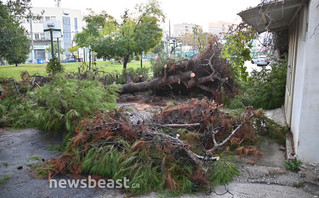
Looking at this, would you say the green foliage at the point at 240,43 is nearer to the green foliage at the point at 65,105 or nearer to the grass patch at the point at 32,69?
the green foliage at the point at 65,105

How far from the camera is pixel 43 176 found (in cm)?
441

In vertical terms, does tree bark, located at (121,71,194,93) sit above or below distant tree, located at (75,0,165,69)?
below

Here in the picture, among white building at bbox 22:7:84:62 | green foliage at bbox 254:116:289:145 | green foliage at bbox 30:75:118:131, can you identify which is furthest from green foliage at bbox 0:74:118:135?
white building at bbox 22:7:84:62

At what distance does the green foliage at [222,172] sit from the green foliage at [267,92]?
470 centimetres

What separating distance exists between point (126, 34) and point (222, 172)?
13.0m

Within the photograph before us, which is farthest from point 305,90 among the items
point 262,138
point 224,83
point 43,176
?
point 224,83

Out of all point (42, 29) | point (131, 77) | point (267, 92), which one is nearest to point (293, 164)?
point (267, 92)

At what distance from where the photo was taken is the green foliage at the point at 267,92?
8922 millimetres

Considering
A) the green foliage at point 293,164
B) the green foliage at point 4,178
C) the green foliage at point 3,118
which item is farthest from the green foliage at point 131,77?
the green foliage at point 293,164

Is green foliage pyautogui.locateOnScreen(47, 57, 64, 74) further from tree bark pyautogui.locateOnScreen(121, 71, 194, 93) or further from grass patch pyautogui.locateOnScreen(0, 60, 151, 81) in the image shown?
tree bark pyautogui.locateOnScreen(121, 71, 194, 93)

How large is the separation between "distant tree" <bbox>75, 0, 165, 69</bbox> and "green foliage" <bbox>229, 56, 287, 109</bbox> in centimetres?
741

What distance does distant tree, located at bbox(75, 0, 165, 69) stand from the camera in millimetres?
14844

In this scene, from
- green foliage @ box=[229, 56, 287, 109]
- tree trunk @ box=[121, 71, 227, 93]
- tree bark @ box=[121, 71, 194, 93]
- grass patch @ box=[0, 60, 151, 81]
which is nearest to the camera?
green foliage @ box=[229, 56, 287, 109]

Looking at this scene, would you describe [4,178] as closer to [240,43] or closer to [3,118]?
[3,118]
